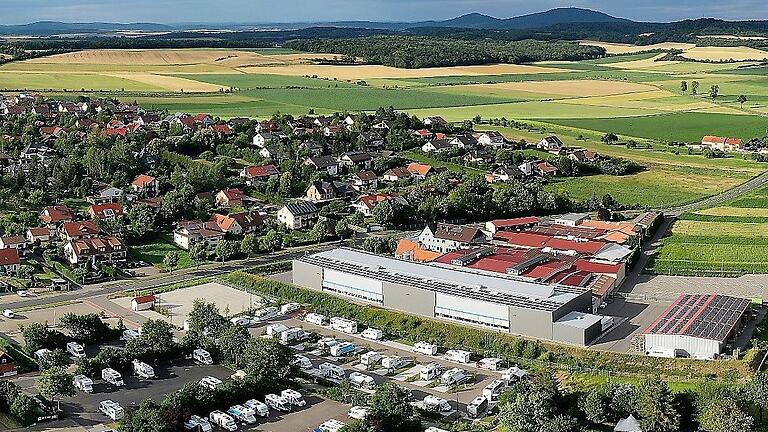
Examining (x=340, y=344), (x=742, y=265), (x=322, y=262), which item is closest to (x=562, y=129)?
(x=742, y=265)

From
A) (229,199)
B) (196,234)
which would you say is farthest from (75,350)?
(229,199)

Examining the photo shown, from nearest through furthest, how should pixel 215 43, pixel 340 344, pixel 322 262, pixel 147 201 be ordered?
pixel 340 344
pixel 322 262
pixel 147 201
pixel 215 43

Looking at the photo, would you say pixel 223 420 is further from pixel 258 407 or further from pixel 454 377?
pixel 454 377

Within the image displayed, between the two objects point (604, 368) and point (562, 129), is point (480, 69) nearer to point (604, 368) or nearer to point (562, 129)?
point (562, 129)

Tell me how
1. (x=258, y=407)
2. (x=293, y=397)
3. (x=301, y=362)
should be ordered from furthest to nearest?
(x=301, y=362) → (x=293, y=397) → (x=258, y=407)

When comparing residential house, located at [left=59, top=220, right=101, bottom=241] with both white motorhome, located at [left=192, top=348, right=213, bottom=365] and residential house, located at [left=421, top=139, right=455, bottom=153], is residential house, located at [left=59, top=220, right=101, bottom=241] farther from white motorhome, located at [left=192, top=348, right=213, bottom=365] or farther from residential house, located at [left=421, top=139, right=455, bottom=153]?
residential house, located at [left=421, top=139, right=455, bottom=153]

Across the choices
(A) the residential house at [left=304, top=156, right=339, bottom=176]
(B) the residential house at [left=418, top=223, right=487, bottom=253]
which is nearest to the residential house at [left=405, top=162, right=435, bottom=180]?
(A) the residential house at [left=304, top=156, right=339, bottom=176]
